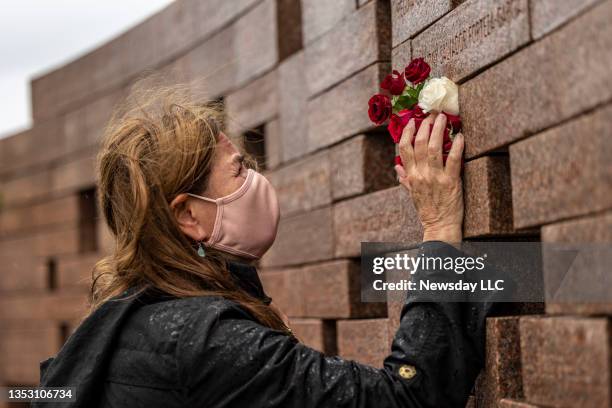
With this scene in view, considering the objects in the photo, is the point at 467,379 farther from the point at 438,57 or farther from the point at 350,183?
the point at 350,183

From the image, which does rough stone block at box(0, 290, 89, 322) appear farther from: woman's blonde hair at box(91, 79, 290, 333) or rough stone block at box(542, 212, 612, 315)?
rough stone block at box(542, 212, 612, 315)

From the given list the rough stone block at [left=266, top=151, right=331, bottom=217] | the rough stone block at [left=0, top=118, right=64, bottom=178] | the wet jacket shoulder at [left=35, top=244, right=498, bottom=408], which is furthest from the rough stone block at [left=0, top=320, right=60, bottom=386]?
the wet jacket shoulder at [left=35, top=244, right=498, bottom=408]

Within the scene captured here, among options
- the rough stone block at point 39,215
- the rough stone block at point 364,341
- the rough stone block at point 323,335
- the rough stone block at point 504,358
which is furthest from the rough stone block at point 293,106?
the rough stone block at point 39,215

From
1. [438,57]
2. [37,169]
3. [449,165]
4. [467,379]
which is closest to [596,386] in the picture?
[467,379]

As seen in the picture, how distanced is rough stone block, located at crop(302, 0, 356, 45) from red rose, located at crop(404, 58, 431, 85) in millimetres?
1024

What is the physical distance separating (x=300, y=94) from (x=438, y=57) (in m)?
1.74

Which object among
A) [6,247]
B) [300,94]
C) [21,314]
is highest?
[300,94]

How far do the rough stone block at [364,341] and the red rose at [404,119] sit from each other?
97cm

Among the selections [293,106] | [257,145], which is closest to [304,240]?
[293,106]

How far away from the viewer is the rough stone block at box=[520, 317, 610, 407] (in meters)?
2.32

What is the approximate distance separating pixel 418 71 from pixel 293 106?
76.0 inches

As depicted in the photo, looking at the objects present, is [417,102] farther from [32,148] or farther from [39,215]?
[32,148]

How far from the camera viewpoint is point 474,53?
306 cm

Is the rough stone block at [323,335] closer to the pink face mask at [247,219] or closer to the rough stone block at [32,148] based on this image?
the pink face mask at [247,219]
